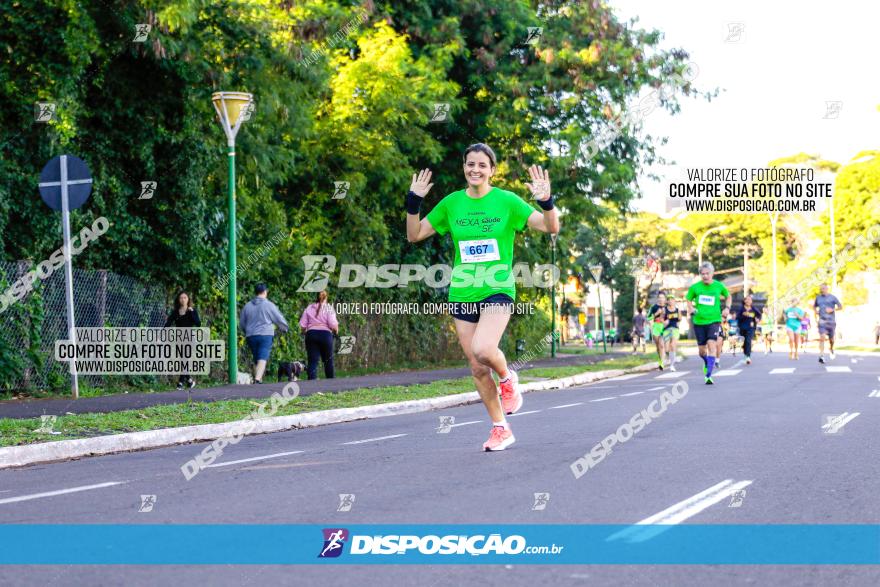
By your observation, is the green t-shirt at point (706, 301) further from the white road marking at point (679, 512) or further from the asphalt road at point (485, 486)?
the white road marking at point (679, 512)

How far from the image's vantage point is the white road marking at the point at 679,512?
17.8 ft

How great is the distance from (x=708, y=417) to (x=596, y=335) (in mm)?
67039

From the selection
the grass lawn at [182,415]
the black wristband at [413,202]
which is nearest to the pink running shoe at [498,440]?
the black wristband at [413,202]

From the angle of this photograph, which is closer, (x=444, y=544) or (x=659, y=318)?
(x=444, y=544)

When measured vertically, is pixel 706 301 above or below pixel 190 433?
above

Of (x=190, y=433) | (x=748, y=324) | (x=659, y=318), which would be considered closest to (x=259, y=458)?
(x=190, y=433)

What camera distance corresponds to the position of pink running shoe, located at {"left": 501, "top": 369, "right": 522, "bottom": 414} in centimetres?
885

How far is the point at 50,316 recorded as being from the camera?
15.6 metres

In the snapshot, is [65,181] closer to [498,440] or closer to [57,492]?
[57,492]

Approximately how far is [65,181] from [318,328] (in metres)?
6.45

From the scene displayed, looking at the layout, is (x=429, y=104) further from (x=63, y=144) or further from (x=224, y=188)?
(x=63, y=144)

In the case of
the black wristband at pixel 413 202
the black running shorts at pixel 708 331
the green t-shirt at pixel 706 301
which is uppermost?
the black wristband at pixel 413 202

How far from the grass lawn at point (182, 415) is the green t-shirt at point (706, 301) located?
15.7 ft

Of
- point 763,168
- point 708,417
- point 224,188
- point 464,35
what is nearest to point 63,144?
point 224,188
